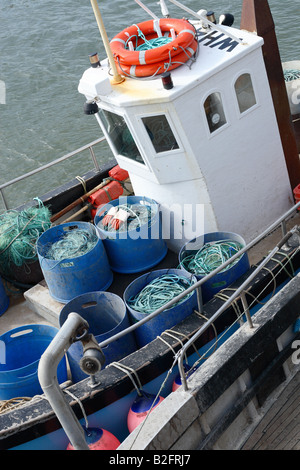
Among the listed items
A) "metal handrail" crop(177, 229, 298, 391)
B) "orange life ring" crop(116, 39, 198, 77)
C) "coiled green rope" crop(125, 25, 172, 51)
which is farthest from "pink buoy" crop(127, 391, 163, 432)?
"coiled green rope" crop(125, 25, 172, 51)

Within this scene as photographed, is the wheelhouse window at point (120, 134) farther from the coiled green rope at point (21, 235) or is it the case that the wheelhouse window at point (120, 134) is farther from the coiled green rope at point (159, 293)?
the coiled green rope at point (159, 293)

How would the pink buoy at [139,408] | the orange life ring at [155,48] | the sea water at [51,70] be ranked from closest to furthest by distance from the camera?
the pink buoy at [139,408], the orange life ring at [155,48], the sea water at [51,70]

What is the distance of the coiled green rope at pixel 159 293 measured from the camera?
632 cm

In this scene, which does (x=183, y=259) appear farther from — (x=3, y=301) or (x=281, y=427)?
(x=3, y=301)

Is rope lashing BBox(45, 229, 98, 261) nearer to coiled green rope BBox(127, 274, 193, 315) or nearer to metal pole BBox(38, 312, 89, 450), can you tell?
coiled green rope BBox(127, 274, 193, 315)

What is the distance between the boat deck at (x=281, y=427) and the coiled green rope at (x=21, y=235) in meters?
3.33

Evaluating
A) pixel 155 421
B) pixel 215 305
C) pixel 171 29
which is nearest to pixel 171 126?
pixel 171 29

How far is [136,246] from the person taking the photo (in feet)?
23.0

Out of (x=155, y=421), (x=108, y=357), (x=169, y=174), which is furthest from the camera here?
(x=169, y=174)

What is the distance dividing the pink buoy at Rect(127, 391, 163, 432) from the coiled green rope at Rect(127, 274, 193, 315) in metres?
0.85

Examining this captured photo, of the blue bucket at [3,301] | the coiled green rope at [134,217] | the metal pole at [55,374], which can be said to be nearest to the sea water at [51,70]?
the blue bucket at [3,301]

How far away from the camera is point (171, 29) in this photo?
7.00 meters

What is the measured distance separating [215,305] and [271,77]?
9.81ft

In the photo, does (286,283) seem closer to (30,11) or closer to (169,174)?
(169,174)
